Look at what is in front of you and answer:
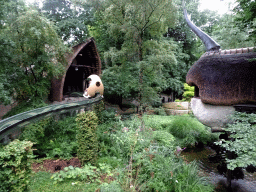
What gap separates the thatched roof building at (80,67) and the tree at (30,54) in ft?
5.42

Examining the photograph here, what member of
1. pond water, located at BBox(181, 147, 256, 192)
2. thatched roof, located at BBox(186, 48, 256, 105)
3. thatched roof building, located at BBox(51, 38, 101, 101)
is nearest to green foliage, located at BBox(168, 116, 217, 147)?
pond water, located at BBox(181, 147, 256, 192)

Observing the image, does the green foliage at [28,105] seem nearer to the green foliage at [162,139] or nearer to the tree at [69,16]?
the green foliage at [162,139]

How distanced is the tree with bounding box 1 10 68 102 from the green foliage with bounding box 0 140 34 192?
4109 millimetres

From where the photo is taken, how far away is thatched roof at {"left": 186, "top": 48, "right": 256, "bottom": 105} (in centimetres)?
389

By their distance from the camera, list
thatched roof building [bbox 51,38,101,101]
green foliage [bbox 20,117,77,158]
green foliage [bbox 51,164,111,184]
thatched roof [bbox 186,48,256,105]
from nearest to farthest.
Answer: green foliage [bbox 51,164,111,184], thatched roof [bbox 186,48,256,105], green foliage [bbox 20,117,77,158], thatched roof building [bbox 51,38,101,101]

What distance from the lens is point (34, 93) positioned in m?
6.34

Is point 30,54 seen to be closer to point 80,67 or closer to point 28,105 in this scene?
point 28,105

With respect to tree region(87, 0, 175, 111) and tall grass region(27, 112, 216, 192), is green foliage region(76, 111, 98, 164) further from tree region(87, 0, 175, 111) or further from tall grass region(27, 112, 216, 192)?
tree region(87, 0, 175, 111)

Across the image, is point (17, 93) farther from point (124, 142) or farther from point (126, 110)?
point (126, 110)

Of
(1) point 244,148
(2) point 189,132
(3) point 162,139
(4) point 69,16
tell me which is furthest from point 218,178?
(4) point 69,16

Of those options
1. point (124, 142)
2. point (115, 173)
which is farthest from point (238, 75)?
point (115, 173)

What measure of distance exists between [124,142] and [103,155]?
1.99ft

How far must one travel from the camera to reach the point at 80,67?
12445 millimetres

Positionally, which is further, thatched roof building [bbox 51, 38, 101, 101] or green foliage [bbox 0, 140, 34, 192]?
thatched roof building [bbox 51, 38, 101, 101]
